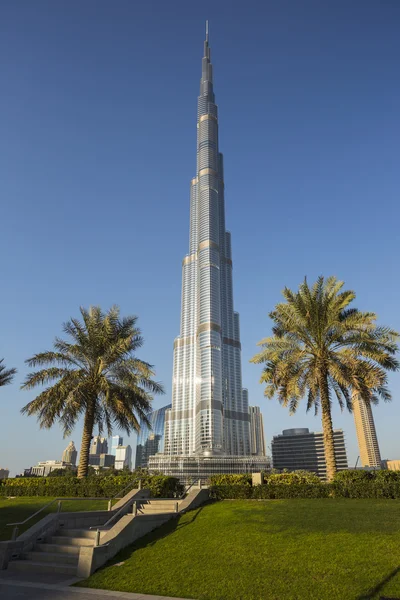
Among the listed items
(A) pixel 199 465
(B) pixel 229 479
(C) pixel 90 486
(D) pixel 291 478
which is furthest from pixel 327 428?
(A) pixel 199 465

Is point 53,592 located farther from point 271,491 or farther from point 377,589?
point 271,491

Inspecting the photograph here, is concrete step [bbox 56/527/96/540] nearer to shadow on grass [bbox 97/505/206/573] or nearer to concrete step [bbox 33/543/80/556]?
concrete step [bbox 33/543/80/556]

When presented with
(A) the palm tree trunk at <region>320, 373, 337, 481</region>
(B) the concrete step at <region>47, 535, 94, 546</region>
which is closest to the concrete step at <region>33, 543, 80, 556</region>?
(B) the concrete step at <region>47, 535, 94, 546</region>

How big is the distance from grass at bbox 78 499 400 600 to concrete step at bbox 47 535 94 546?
146 cm

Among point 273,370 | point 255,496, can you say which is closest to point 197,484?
point 255,496

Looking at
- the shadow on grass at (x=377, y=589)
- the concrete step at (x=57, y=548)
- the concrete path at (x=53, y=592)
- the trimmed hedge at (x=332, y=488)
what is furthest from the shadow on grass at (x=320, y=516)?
the concrete step at (x=57, y=548)

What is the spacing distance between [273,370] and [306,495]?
7.84 m

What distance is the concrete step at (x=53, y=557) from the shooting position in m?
11.9

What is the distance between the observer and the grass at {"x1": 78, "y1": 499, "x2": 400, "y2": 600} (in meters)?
8.61

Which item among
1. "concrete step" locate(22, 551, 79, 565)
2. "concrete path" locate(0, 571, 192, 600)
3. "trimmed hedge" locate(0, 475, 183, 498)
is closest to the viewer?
"concrete path" locate(0, 571, 192, 600)

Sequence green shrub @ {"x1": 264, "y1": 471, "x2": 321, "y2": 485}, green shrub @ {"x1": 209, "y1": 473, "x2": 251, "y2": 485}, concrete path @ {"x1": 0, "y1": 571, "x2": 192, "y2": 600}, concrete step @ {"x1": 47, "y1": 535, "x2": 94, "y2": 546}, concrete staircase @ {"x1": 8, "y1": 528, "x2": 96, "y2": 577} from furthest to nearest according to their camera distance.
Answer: green shrub @ {"x1": 209, "y1": 473, "x2": 251, "y2": 485} < green shrub @ {"x1": 264, "y1": 471, "x2": 321, "y2": 485} < concrete step @ {"x1": 47, "y1": 535, "x2": 94, "y2": 546} < concrete staircase @ {"x1": 8, "y1": 528, "x2": 96, "y2": 577} < concrete path @ {"x1": 0, "y1": 571, "x2": 192, "y2": 600}

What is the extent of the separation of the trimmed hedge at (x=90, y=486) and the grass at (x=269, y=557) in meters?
5.07

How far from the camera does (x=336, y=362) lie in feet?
76.1

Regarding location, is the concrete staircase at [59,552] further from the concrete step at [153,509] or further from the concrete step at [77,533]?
the concrete step at [153,509]
